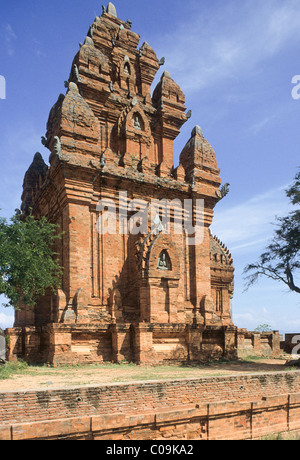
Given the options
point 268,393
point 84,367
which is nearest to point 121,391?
point 268,393

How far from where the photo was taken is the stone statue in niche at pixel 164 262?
15.9 meters

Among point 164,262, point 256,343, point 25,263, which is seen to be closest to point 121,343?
point 164,262

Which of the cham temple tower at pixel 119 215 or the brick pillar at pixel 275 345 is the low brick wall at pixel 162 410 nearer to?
the cham temple tower at pixel 119 215

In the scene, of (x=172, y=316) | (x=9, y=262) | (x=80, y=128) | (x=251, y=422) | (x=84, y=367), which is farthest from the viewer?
(x=80, y=128)

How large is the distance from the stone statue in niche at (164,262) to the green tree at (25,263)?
3.96 metres

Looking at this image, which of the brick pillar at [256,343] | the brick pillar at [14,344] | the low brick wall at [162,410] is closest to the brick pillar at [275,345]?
the brick pillar at [256,343]

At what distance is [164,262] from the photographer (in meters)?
16.0

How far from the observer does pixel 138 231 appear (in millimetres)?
17609

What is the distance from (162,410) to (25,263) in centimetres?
837

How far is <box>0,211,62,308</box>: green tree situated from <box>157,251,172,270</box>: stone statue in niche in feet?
13.0

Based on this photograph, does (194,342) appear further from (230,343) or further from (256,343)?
(256,343)

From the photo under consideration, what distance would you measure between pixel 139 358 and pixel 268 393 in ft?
17.1

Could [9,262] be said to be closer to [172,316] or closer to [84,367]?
[84,367]

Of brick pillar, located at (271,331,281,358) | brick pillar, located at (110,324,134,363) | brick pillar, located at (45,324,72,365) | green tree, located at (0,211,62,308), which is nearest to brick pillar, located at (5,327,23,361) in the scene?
green tree, located at (0,211,62,308)
